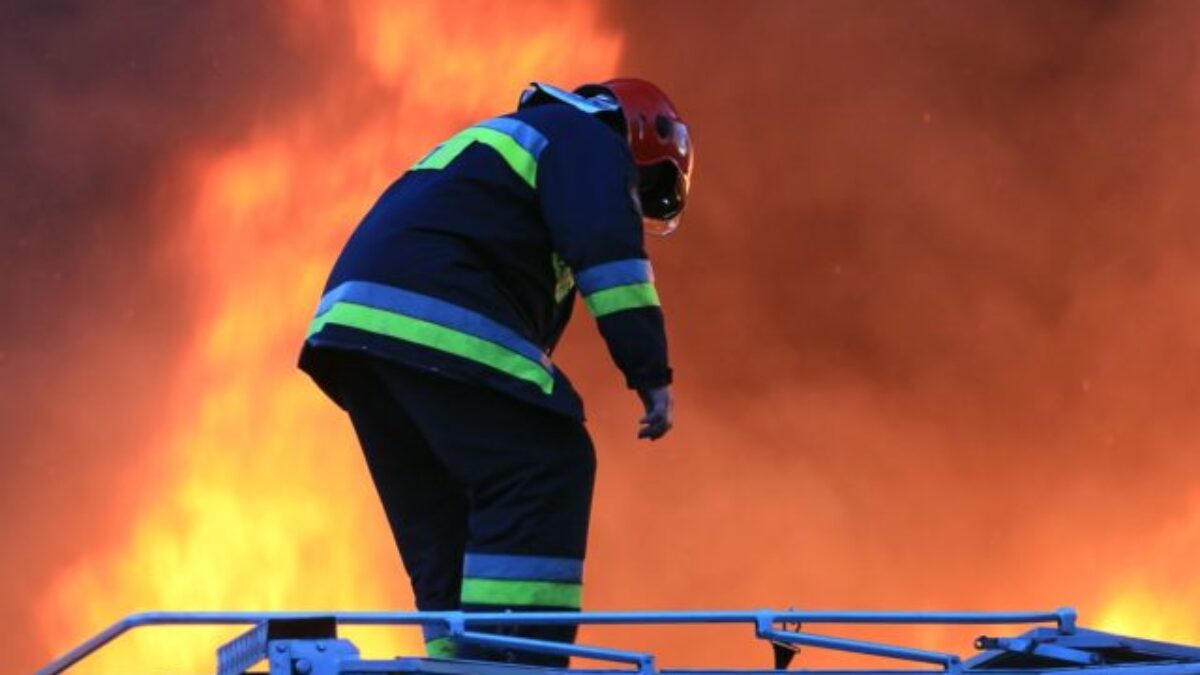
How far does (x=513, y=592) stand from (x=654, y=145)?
1398 mm

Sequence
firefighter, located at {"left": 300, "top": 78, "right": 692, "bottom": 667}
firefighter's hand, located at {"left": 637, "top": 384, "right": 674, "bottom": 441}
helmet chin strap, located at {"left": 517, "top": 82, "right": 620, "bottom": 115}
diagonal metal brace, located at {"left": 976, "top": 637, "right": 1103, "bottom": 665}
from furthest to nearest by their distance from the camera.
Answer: helmet chin strap, located at {"left": 517, "top": 82, "right": 620, "bottom": 115}, firefighter's hand, located at {"left": 637, "top": 384, "right": 674, "bottom": 441}, firefighter, located at {"left": 300, "top": 78, "right": 692, "bottom": 667}, diagonal metal brace, located at {"left": 976, "top": 637, "right": 1103, "bottom": 665}

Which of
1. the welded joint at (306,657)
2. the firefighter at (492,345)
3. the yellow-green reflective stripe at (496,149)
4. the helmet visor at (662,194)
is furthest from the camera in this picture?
the helmet visor at (662,194)

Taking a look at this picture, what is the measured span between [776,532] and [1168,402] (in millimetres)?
2016

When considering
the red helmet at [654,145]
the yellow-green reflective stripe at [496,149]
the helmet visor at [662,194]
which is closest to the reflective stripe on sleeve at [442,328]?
the yellow-green reflective stripe at [496,149]

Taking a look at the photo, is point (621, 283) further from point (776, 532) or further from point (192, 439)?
point (776, 532)

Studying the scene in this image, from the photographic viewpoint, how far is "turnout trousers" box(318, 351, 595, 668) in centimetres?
437

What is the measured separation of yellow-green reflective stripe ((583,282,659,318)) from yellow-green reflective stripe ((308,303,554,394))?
178 mm

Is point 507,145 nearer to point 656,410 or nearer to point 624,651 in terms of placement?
point 656,410

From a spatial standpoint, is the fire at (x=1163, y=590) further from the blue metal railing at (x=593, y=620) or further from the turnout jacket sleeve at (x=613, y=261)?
the blue metal railing at (x=593, y=620)

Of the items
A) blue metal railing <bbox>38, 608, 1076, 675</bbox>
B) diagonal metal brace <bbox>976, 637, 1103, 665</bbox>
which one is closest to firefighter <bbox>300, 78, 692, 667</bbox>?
blue metal railing <bbox>38, 608, 1076, 675</bbox>

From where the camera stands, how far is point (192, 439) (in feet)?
32.5

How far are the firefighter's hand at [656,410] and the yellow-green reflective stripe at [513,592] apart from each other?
396 millimetres

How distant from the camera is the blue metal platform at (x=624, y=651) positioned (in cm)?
314

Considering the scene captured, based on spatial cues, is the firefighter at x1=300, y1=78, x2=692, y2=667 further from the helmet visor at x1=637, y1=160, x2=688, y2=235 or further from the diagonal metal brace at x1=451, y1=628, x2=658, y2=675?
the diagonal metal brace at x1=451, y1=628, x2=658, y2=675
